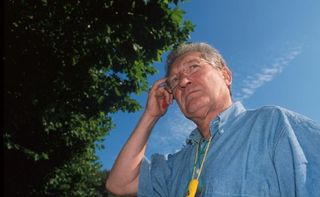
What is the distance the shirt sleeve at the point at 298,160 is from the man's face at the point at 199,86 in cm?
92

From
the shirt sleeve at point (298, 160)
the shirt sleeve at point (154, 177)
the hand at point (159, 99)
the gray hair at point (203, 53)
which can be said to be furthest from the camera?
the hand at point (159, 99)

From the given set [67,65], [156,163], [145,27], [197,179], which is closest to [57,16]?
[67,65]

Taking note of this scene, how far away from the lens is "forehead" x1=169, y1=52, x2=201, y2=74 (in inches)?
124

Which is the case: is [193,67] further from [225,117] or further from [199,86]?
[225,117]

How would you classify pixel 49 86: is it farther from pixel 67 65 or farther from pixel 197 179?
pixel 197 179

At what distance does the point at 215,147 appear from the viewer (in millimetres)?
2369

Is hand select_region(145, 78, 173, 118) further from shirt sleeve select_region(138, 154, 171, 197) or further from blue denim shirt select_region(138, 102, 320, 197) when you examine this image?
blue denim shirt select_region(138, 102, 320, 197)

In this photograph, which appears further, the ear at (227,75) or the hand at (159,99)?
the hand at (159,99)

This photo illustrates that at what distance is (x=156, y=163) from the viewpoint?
3.16 m

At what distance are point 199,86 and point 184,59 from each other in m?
0.39

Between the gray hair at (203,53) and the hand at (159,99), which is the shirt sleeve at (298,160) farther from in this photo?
the hand at (159,99)

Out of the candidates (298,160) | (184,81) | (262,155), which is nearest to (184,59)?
(184,81)

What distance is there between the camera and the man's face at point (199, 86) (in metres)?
2.85

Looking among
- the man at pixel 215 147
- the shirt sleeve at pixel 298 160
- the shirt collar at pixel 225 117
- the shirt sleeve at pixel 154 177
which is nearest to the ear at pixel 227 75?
the man at pixel 215 147
